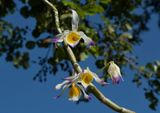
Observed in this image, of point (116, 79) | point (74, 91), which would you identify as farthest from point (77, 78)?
point (116, 79)

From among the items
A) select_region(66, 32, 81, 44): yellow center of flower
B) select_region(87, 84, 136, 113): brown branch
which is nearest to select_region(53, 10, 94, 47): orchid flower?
select_region(66, 32, 81, 44): yellow center of flower

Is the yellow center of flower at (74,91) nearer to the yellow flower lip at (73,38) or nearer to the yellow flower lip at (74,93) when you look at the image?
the yellow flower lip at (74,93)

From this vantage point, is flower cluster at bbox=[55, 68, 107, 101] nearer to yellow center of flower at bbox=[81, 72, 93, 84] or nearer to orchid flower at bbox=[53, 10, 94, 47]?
yellow center of flower at bbox=[81, 72, 93, 84]

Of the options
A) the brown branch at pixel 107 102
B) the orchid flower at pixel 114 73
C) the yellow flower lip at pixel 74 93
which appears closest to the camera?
the brown branch at pixel 107 102

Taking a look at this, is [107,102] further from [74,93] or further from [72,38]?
[72,38]

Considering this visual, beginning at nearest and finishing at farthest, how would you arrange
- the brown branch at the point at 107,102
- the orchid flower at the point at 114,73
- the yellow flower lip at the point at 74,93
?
1. the brown branch at the point at 107,102
2. the yellow flower lip at the point at 74,93
3. the orchid flower at the point at 114,73

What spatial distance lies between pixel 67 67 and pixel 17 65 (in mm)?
1107

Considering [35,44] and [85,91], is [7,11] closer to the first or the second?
[35,44]

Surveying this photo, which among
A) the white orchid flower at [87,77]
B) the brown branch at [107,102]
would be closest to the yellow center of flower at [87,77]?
the white orchid flower at [87,77]

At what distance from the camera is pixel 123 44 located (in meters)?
5.38

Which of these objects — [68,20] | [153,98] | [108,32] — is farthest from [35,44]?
[68,20]

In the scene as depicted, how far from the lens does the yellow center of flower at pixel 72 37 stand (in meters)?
1.98

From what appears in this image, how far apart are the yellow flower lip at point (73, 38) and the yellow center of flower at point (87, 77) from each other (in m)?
0.13

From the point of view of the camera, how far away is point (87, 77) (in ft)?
6.16
